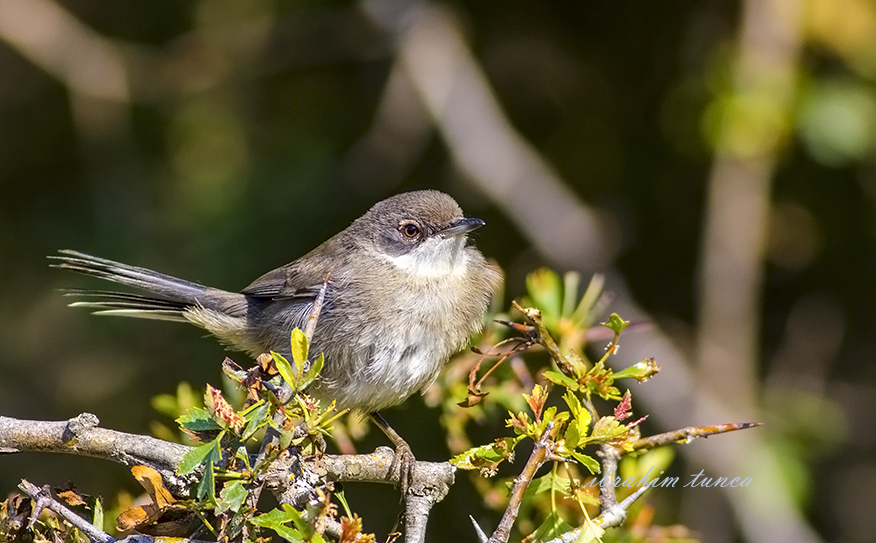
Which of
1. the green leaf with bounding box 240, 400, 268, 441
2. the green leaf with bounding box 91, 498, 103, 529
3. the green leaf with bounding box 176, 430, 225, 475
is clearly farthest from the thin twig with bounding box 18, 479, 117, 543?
the green leaf with bounding box 240, 400, 268, 441

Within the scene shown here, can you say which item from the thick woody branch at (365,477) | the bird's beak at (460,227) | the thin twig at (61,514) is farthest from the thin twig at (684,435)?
the bird's beak at (460,227)

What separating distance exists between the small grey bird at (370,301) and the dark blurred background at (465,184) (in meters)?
1.19

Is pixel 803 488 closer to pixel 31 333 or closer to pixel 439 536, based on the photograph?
pixel 439 536

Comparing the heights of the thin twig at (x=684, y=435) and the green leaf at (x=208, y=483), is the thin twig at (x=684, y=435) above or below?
above

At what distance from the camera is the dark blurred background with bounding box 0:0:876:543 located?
189 inches

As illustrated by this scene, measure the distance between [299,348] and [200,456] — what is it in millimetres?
308

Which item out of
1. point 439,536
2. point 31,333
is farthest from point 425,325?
point 31,333

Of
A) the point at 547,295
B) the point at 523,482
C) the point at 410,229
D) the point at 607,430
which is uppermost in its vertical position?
the point at 410,229

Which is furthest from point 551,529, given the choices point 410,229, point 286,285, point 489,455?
point 286,285

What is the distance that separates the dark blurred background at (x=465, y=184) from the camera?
15.7ft

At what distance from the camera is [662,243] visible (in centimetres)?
571

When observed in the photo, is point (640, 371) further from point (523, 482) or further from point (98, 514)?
point (98, 514)

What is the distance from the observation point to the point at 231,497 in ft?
5.39

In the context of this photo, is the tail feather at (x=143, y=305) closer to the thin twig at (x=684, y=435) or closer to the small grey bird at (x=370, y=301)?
the small grey bird at (x=370, y=301)
